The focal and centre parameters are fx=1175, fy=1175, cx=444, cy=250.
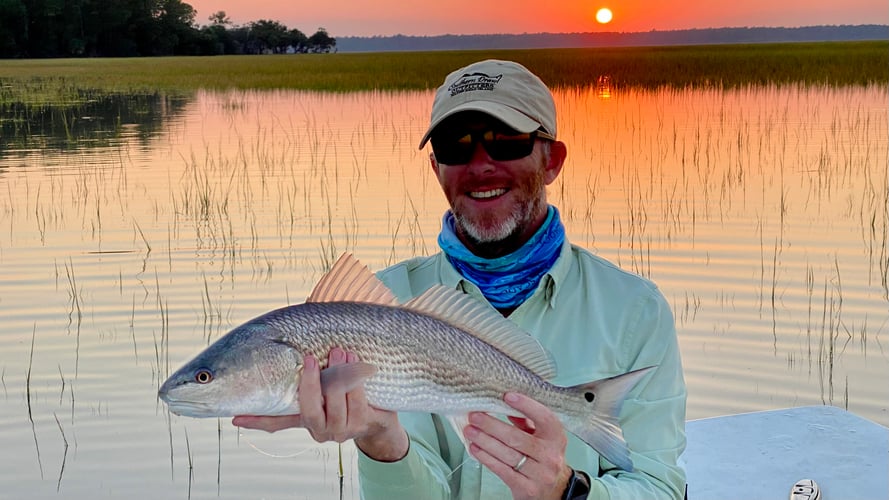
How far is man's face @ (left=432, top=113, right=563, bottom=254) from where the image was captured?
3836 mm

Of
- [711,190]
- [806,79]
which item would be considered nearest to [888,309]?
[711,190]

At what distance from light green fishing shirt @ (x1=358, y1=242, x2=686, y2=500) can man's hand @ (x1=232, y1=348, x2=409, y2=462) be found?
0.95ft

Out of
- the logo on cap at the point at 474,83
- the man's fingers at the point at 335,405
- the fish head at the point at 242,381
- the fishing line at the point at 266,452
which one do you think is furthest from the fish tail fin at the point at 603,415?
the fishing line at the point at 266,452

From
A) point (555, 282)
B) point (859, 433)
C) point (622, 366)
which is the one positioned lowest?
point (859, 433)

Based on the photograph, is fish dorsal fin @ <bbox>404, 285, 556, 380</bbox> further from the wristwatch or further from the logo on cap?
the logo on cap

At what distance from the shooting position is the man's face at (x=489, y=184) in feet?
12.6

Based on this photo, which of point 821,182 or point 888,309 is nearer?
point 888,309

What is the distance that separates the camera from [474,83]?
3.92m

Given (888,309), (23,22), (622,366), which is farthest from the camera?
(23,22)

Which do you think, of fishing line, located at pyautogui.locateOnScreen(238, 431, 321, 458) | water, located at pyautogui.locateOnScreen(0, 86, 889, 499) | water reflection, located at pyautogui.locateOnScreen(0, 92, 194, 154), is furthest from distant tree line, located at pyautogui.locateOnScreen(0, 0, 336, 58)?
fishing line, located at pyautogui.locateOnScreen(238, 431, 321, 458)

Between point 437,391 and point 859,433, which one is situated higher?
point 437,391

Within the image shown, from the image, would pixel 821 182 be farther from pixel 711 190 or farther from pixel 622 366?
pixel 622 366

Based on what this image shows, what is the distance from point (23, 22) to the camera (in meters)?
Result: 90.8

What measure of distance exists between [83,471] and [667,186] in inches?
345
